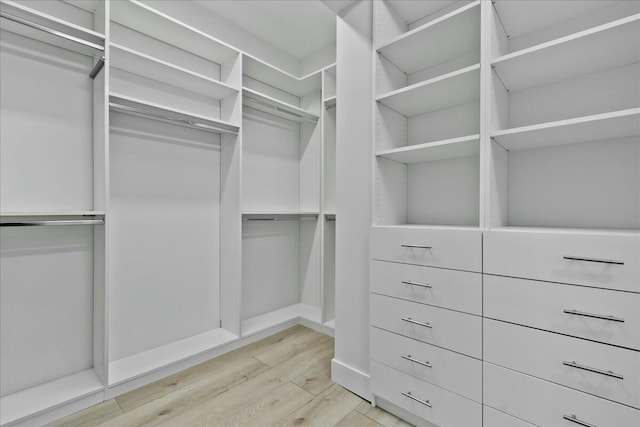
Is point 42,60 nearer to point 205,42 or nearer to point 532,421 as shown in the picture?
point 205,42

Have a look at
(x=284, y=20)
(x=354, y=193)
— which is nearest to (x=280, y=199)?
(x=354, y=193)

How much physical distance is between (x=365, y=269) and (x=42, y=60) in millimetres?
2277

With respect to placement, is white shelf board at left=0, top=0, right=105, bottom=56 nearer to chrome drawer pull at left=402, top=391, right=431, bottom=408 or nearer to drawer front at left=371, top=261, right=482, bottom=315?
drawer front at left=371, top=261, right=482, bottom=315

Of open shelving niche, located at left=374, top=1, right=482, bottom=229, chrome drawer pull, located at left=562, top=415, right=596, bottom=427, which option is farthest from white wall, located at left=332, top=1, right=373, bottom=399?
chrome drawer pull, located at left=562, top=415, right=596, bottom=427

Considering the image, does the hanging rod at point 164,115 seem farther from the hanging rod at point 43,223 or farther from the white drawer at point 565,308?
the white drawer at point 565,308

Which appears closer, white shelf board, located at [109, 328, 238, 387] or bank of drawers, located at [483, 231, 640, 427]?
bank of drawers, located at [483, 231, 640, 427]

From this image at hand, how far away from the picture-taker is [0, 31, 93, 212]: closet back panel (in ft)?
5.43

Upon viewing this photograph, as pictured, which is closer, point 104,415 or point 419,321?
point 419,321

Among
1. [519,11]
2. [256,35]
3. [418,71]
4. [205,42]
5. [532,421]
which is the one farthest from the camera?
[256,35]

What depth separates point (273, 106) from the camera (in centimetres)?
273

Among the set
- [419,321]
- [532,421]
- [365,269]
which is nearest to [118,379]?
[365,269]

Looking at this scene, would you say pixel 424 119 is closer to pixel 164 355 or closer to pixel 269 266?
pixel 269 266

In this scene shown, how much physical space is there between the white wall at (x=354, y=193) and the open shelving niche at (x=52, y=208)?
1.43 meters

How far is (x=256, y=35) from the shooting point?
2.82 meters
